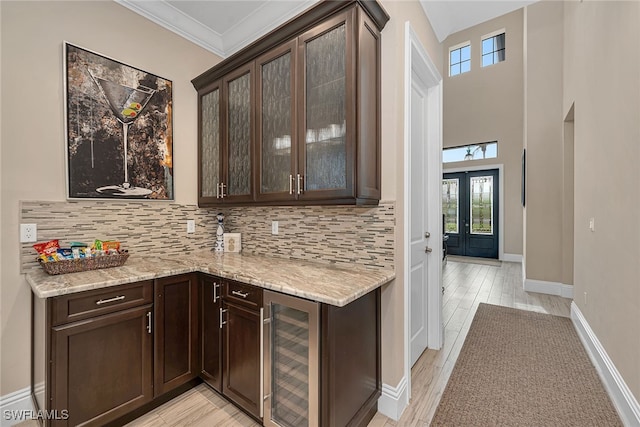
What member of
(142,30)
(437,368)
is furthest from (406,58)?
(437,368)

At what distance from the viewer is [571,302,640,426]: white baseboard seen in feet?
5.63

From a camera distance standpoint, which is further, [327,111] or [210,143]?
[210,143]

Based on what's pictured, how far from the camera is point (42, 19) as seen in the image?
6.29ft

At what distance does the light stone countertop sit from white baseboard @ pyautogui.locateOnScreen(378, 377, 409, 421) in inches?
29.4

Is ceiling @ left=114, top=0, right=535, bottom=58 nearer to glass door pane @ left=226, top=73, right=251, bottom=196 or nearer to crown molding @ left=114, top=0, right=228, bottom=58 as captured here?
crown molding @ left=114, top=0, right=228, bottom=58

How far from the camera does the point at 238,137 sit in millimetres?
2400

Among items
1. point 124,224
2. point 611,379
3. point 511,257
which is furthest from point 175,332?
point 511,257

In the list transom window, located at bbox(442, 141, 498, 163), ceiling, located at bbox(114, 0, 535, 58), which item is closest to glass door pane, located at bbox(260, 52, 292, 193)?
ceiling, located at bbox(114, 0, 535, 58)

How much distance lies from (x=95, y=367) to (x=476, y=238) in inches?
328

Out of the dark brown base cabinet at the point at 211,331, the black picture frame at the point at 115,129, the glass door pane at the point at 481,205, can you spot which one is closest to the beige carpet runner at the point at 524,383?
the dark brown base cabinet at the point at 211,331

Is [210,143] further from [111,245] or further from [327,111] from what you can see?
[327,111]

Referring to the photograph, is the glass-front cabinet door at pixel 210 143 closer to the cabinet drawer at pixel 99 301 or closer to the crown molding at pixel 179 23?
the crown molding at pixel 179 23

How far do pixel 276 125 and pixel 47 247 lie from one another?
5.61 feet

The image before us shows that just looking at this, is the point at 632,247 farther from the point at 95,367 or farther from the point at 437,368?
the point at 95,367
